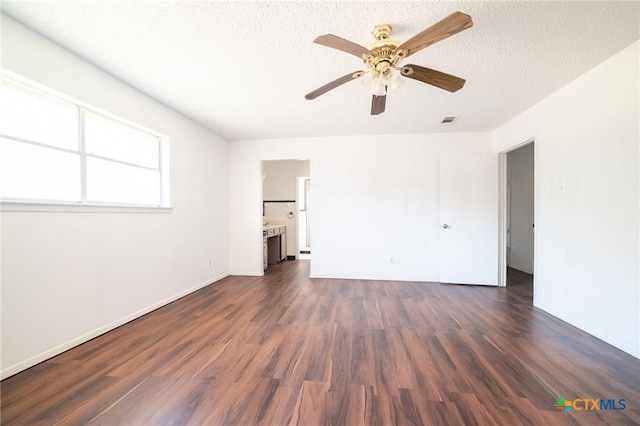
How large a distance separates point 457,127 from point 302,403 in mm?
4181

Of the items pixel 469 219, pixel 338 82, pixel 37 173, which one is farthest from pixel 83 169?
pixel 469 219

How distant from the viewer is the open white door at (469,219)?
12.7 feet

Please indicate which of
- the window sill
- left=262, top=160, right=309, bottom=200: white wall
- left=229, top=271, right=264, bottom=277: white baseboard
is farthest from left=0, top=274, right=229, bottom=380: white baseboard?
left=262, top=160, right=309, bottom=200: white wall

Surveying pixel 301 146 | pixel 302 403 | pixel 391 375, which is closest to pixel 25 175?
pixel 302 403

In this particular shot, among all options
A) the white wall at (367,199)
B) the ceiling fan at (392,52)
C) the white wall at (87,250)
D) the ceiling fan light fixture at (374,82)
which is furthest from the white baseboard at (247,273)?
the ceiling fan light fixture at (374,82)

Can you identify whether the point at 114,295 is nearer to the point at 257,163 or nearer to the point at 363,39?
the point at 257,163

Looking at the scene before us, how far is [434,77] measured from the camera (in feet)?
6.08

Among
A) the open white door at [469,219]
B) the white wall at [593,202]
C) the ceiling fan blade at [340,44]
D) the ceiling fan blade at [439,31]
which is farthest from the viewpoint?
the open white door at [469,219]

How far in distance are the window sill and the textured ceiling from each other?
129cm

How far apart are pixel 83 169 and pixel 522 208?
21.9 ft

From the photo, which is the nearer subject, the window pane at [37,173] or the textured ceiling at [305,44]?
the textured ceiling at [305,44]

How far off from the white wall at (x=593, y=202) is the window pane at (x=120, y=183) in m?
4.69

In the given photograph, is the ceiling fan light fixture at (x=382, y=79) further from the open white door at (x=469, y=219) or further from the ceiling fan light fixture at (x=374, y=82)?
the open white door at (x=469, y=219)

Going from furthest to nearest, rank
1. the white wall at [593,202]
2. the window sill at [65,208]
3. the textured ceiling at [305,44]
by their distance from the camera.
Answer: the white wall at [593,202]
the window sill at [65,208]
the textured ceiling at [305,44]
